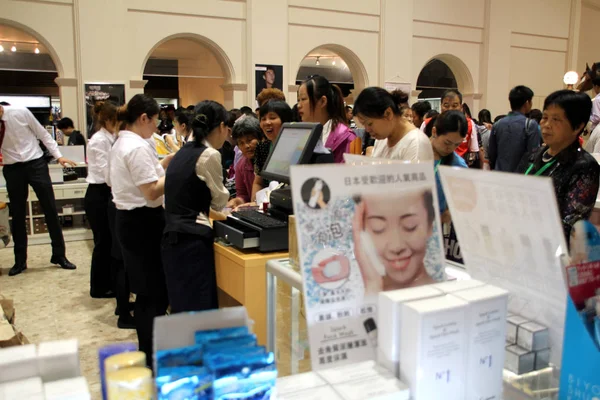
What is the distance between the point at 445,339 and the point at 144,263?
2196 millimetres

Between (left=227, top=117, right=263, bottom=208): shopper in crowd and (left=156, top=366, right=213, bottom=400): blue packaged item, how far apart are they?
246cm

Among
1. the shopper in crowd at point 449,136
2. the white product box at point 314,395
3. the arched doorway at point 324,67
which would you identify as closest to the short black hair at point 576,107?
the shopper in crowd at point 449,136

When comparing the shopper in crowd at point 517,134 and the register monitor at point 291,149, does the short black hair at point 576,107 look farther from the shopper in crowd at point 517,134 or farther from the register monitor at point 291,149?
the shopper in crowd at point 517,134

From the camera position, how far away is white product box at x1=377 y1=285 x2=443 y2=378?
902 mm

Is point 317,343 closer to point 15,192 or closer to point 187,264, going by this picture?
point 187,264

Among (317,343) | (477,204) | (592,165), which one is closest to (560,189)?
(592,165)

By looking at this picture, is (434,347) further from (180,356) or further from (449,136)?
(449,136)

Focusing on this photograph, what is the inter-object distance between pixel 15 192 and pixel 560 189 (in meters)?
4.55

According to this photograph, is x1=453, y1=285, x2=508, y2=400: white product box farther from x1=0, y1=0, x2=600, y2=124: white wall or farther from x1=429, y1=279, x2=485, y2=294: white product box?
x1=0, y1=0, x2=600, y2=124: white wall

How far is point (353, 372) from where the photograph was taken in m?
0.94

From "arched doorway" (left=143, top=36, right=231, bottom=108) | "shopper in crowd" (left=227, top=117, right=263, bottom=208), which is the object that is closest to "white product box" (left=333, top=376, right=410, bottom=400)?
"shopper in crowd" (left=227, top=117, right=263, bottom=208)

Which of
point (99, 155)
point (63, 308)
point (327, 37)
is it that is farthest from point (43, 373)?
point (327, 37)

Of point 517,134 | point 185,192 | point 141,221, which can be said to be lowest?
point 141,221

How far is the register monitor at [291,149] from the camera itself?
2027mm
